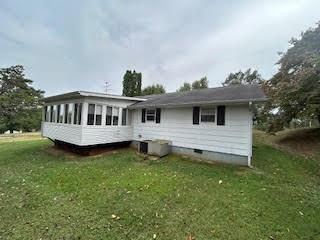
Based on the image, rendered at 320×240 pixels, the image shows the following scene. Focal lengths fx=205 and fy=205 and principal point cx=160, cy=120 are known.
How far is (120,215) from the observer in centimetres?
478

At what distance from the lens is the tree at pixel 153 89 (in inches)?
1464

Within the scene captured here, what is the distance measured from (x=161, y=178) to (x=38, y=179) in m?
4.54

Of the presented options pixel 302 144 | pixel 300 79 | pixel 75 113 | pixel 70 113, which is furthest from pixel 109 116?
pixel 302 144

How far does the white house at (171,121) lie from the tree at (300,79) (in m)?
5.01

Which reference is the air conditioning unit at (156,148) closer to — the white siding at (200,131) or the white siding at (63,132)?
the white siding at (200,131)

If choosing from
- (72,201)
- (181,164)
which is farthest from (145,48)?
(72,201)

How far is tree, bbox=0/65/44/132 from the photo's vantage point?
33594 millimetres

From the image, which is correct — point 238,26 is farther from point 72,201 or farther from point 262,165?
point 72,201

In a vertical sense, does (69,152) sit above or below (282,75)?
below

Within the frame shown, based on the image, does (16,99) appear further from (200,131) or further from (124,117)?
(200,131)

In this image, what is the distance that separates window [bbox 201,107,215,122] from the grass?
2346 mm

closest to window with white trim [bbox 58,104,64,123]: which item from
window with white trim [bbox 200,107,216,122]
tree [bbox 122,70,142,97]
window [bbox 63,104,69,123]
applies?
window [bbox 63,104,69,123]

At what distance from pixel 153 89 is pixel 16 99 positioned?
22.9 m

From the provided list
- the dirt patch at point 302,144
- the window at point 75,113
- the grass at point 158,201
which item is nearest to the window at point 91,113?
the window at point 75,113
